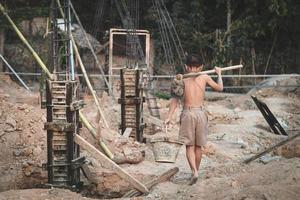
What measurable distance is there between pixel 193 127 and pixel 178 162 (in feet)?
7.52

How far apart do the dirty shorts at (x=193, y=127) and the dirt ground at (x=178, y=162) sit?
57cm

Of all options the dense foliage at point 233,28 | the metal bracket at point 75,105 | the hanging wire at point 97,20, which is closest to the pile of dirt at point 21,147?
the metal bracket at point 75,105

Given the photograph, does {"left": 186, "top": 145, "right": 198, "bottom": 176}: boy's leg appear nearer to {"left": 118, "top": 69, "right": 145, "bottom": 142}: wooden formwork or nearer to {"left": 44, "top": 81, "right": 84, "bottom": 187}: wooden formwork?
{"left": 44, "top": 81, "right": 84, "bottom": 187}: wooden formwork

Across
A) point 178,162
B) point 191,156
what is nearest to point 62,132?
point 191,156

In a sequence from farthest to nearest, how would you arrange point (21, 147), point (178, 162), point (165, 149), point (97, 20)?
point (97, 20) < point (21, 147) < point (178, 162) < point (165, 149)

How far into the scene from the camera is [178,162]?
32.3 feet

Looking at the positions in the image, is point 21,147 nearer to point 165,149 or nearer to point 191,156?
point 165,149

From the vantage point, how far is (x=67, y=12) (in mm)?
8883

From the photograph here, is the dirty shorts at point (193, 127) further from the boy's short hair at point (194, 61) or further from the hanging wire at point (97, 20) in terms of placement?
the hanging wire at point (97, 20)

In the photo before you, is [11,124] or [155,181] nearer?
[155,181]

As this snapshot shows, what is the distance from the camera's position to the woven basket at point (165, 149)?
9.15 m

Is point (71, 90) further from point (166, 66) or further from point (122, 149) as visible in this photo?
point (166, 66)

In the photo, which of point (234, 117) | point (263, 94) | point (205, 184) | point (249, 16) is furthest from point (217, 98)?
point (205, 184)

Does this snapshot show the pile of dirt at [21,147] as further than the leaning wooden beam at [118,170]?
Yes
